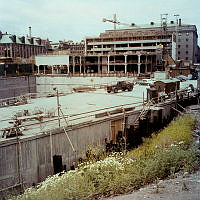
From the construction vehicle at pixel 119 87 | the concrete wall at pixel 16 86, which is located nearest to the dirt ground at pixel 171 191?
the construction vehicle at pixel 119 87

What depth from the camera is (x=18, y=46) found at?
9631 centimetres

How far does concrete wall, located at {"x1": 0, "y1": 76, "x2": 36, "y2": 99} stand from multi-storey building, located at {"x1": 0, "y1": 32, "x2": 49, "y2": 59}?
119ft

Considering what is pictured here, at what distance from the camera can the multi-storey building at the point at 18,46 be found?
306ft

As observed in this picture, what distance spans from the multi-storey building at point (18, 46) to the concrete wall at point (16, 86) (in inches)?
1428

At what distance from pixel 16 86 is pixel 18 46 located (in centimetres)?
5016

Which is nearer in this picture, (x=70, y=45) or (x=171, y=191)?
(x=171, y=191)

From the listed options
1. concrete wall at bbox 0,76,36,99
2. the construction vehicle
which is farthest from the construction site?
concrete wall at bbox 0,76,36,99

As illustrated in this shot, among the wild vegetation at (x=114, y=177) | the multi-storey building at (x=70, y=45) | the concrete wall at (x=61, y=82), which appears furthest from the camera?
the multi-storey building at (x=70, y=45)

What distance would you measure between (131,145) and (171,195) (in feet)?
32.8

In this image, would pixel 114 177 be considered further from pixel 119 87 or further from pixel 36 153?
pixel 119 87

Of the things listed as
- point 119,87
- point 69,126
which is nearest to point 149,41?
point 119,87

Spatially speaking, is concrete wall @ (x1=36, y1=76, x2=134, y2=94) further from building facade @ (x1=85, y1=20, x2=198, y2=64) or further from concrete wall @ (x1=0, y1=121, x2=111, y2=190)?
concrete wall @ (x1=0, y1=121, x2=111, y2=190)

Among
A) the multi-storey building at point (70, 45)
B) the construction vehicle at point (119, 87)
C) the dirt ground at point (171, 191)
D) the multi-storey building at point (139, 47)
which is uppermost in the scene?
the multi-storey building at point (70, 45)

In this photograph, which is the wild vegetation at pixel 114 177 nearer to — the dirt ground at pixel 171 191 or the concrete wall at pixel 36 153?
the dirt ground at pixel 171 191
